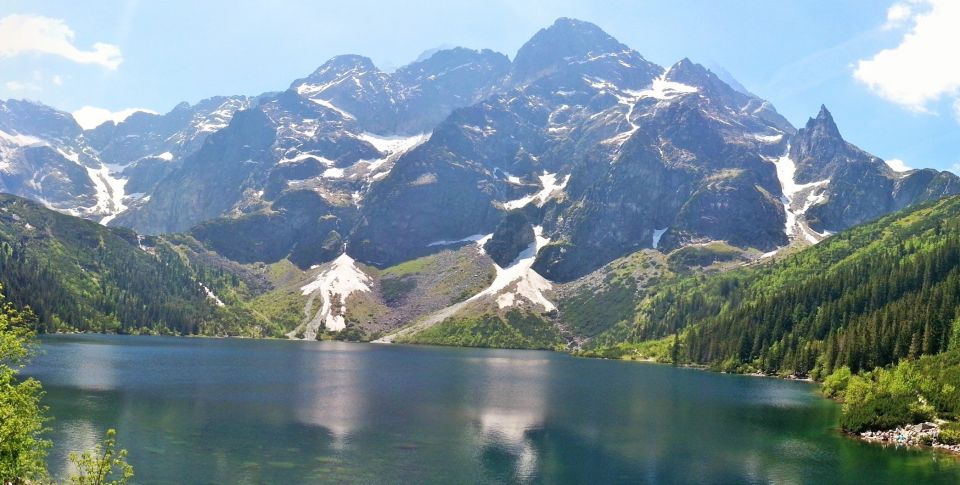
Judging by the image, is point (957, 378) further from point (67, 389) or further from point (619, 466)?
point (67, 389)

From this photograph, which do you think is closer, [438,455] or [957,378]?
[438,455]

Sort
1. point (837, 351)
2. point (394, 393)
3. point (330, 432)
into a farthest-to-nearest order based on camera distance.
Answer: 1. point (837, 351)
2. point (394, 393)
3. point (330, 432)

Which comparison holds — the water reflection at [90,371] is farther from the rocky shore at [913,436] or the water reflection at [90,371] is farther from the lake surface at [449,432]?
the rocky shore at [913,436]

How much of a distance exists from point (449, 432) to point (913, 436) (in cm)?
6180

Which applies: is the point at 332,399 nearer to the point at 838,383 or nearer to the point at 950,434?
the point at 950,434

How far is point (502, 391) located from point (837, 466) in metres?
77.9

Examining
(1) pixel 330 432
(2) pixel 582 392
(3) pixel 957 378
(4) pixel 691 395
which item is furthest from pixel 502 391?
(3) pixel 957 378

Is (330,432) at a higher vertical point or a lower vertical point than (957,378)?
lower

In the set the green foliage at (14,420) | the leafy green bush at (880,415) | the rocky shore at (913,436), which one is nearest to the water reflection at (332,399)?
the green foliage at (14,420)

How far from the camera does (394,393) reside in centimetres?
13388

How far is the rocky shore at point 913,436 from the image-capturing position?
281 ft

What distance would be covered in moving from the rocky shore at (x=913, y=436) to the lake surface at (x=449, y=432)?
11.5ft

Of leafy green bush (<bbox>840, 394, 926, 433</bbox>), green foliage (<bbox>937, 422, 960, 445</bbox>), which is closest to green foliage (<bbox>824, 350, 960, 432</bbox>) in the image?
leafy green bush (<bbox>840, 394, 926, 433</bbox>)

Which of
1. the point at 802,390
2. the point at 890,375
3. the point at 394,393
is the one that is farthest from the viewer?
the point at 802,390
